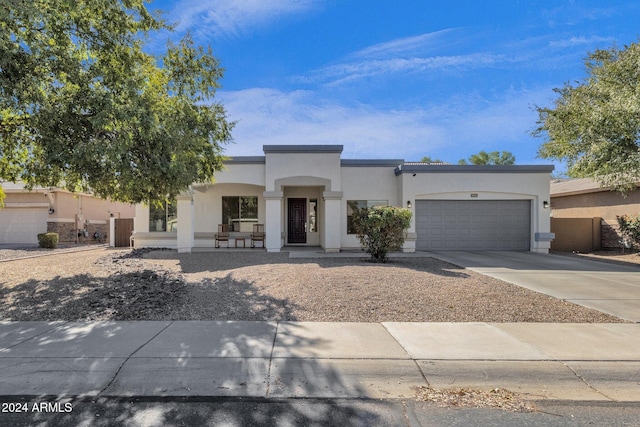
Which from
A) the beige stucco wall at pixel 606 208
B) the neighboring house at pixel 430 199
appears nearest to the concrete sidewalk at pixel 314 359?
the neighboring house at pixel 430 199

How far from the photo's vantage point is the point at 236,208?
57.8 feet

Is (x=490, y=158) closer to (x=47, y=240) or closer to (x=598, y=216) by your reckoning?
(x=598, y=216)

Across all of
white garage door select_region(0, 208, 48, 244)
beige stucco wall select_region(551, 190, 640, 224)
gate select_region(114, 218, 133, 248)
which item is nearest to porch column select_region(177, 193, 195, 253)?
gate select_region(114, 218, 133, 248)

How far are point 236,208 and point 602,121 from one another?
1508 cm

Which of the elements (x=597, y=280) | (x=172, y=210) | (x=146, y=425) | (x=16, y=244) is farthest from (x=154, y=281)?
(x=16, y=244)

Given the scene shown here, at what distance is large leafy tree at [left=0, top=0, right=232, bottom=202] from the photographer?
6.39 meters

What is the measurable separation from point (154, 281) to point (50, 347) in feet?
13.4

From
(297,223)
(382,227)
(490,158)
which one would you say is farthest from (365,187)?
(490,158)

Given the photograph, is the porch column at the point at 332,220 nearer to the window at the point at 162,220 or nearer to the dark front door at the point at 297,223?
the dark front door at the point at 297,223

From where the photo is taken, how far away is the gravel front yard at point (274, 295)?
6148 mm

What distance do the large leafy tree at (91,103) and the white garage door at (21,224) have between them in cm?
1479

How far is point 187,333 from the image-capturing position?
5.21m

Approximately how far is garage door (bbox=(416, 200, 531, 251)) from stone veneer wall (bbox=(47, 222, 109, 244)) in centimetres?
2053

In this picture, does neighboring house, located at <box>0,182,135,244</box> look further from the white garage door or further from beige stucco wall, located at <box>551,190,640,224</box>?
beige stucco wall, located at <box>551,190,640,224</box>
